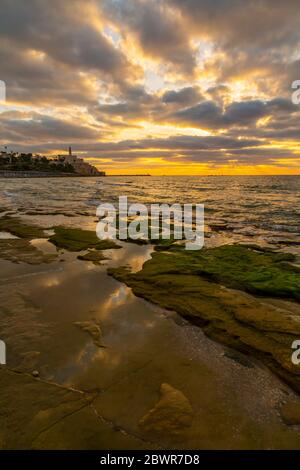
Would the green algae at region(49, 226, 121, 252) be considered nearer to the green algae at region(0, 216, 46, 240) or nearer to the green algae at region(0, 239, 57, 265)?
the green algae at region(0, 216, 46, 240)

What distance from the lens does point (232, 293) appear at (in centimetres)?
716

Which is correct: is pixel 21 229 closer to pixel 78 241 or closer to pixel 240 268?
pixel 78 241

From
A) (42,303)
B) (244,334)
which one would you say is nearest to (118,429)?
(244,334)

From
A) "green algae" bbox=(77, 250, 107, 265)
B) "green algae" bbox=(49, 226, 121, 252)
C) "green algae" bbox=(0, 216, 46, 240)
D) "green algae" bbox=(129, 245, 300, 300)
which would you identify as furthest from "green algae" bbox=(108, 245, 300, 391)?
"green algae" bbox=(0, 216, 46, 240)

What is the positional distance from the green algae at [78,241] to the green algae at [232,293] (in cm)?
266

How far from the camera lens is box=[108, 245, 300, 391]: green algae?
4992mm

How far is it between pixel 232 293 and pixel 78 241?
7581 mm

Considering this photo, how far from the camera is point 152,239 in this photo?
44.9ft

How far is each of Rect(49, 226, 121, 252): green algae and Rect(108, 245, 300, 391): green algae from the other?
266 centimetres

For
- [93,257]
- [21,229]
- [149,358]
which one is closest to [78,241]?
[93,257]

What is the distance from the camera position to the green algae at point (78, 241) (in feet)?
39.1
